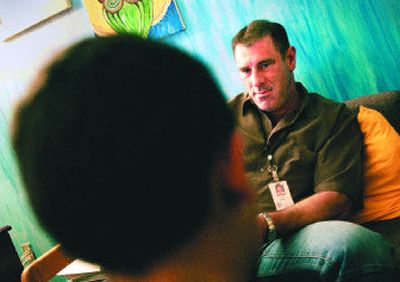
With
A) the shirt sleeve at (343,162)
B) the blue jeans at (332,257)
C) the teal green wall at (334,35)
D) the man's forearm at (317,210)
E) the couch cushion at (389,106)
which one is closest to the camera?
the blue jeans at (332,257)

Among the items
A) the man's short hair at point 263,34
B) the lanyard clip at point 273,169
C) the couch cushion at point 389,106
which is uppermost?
the man's short hair at point 263,34

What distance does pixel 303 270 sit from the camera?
3.33 ft

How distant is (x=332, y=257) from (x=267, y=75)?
112cm

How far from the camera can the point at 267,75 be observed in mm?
1912

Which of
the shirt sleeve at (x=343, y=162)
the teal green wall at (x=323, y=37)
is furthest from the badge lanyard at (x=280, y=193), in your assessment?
the teal green wall at (x=323, y=37)

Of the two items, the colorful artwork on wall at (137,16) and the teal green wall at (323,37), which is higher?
the colorful artwork on wall at (137,16)

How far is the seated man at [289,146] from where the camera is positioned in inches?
54.9

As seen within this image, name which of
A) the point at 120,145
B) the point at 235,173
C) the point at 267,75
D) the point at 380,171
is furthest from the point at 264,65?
the point at 120,145

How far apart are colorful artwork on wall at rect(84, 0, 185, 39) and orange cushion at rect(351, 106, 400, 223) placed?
4.42 feet

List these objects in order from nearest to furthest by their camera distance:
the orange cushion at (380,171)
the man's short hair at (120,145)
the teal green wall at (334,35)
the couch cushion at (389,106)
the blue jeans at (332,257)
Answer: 1. the man's short hair at (120,145)
2. the blue jeans at (332,257)
3. the orange cushion at (380,171)
4. the couch cushion at (389,106)
5. the teal green wall at (334,35)

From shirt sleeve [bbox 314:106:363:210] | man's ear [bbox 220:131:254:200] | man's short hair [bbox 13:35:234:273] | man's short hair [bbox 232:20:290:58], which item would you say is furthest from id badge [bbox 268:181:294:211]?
man's short hair [bbox 13:35:234:273]

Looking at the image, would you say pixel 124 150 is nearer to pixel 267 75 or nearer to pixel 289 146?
pixel 289 146

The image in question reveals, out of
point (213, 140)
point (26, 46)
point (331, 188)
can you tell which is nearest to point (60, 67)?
point (213, 140)

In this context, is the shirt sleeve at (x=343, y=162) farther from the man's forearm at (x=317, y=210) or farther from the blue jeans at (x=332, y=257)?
the blue jeans at (x=332, y=257)
